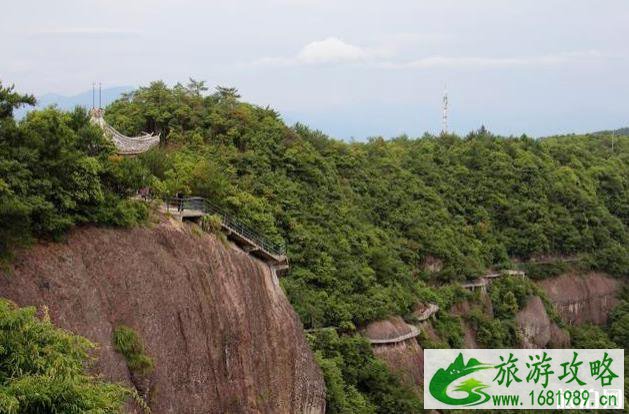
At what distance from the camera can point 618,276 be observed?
59.5 meters

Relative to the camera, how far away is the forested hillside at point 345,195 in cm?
1742

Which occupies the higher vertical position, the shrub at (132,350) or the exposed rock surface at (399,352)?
the shrub at (132,350)

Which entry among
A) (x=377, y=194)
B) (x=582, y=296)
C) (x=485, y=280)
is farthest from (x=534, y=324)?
(x=377, y=194)

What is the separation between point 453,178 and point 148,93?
2655 centimetres

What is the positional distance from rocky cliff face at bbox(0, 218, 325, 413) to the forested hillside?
89 cm

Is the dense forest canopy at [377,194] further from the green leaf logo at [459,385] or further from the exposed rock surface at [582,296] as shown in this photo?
the green leaf logo at [459,385]

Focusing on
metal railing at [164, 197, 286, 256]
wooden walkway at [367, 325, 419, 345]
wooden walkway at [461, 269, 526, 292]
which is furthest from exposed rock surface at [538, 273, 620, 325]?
metal railing at [164, 197, 286, 256]

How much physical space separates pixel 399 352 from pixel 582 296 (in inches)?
980

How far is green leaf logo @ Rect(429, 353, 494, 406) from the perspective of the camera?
29.2 metres

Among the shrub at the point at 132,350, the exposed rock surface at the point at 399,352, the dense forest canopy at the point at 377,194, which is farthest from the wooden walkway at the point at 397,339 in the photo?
the shrub at the point at 132,350

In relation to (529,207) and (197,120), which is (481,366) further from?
(529,207)

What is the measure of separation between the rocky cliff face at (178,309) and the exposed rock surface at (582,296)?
3394cm

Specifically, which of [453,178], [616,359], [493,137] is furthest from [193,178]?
[493,137]

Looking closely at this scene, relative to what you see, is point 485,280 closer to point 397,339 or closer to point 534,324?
point 534,324
